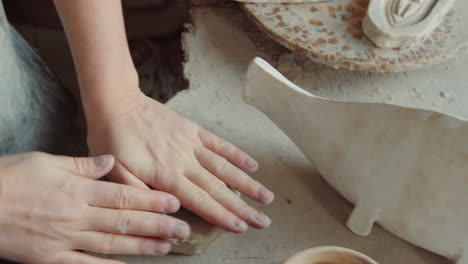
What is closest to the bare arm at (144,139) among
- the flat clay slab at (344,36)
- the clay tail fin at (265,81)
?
the clay tail fin at (265,81)

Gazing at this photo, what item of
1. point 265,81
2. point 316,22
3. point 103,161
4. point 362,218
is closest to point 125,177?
point 103,161

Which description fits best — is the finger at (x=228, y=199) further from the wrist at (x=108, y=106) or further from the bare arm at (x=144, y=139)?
the wrist at (x=108, y=106)

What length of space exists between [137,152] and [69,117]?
37 centimetres

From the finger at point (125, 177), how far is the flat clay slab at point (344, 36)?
0.41 metres

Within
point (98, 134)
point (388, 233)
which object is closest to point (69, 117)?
point (98, 134)

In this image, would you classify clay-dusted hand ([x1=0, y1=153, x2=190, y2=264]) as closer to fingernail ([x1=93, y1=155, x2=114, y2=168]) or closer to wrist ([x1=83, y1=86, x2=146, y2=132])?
fingernail ([x1=93, y1=155, x2=114, y2=168])

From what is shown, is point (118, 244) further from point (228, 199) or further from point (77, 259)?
point (228, 199)

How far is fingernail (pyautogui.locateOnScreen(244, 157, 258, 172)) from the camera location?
2.59ft

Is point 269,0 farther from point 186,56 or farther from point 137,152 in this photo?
point 137,152

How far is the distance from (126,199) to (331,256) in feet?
1.04

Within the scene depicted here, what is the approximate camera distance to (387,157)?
701mm

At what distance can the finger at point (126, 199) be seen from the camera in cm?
→ 71

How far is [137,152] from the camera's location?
2.53ft

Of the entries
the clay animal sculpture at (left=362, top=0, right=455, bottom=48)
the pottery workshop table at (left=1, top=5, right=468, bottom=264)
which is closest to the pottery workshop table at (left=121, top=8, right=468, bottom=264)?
the pottery workshop table at (left=1, top=5, right=468, bottom=264)
